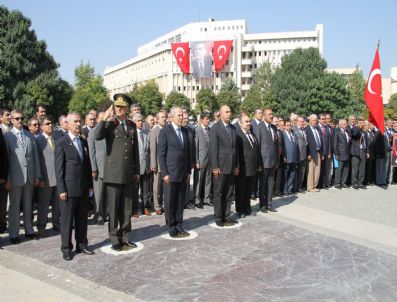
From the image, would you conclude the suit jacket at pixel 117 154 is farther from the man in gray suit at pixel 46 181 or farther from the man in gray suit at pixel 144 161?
the man in gray suit at pixel 144 161

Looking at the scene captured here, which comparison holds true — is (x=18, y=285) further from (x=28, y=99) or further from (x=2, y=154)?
(x=28, y=99)

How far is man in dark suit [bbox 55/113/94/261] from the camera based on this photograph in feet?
18.4

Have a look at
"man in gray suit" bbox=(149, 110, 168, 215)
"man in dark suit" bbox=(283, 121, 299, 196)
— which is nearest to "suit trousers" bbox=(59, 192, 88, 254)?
"man in gray suit" bbox=(149, 110, 168, 215)

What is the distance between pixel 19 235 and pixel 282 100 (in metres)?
49.8

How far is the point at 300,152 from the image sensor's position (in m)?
10.9

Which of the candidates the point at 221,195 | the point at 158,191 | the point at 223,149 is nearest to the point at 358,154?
the point at 223,149

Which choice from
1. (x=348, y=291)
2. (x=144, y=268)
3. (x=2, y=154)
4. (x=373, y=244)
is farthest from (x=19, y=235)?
(x=373, y=244)

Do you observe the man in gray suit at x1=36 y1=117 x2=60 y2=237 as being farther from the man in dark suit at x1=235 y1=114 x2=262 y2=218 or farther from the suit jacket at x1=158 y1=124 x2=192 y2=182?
the man in dark suit at x1=235 y1=114 x2=262 y2=218

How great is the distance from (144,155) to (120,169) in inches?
108

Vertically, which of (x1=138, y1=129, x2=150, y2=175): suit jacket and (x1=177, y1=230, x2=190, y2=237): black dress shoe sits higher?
(x1=138, y1=129, x2=150, y2=175): suit jacket

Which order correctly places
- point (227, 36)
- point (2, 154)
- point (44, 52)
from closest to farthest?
point (2, 154) < point (44, 52) < point (227, 36)

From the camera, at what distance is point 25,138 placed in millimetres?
6609

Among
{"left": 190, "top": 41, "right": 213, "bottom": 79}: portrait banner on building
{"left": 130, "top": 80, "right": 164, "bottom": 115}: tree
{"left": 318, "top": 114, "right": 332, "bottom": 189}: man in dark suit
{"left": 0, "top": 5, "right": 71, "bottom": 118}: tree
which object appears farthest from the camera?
{"left": 190, "top": 41, "right": 213, "bottom": 79}: portrait banner on building

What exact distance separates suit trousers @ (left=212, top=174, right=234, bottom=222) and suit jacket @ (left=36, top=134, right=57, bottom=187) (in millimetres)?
2866
